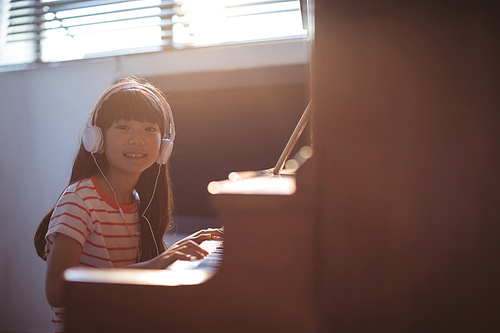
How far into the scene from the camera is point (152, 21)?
178cm

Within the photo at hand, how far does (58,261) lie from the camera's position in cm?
71

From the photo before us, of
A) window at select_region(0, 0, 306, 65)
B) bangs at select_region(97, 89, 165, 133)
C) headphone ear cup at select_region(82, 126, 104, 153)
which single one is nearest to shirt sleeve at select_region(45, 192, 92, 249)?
headphone ear cup at select_region(82, 126, 104, 153)

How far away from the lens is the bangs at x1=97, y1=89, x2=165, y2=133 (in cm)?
96

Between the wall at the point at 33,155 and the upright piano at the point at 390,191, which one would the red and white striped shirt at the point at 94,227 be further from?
the wall at the point at 33,155

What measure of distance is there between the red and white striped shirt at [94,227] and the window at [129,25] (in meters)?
1.18

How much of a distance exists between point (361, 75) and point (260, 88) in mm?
1319

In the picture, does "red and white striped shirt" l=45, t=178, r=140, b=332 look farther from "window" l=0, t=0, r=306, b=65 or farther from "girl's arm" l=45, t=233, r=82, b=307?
"window" l=0, t=0, r=306, b=65

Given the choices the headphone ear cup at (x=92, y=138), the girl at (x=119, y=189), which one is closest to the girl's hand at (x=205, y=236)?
the girl at (x=119, y=189)

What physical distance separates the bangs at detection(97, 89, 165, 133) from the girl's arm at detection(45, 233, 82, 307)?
0.39 metres

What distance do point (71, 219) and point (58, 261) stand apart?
10 cm

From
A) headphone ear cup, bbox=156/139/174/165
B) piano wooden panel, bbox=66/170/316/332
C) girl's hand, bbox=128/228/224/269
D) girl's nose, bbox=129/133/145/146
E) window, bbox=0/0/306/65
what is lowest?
girl's hand, bbox=128/228/224/269

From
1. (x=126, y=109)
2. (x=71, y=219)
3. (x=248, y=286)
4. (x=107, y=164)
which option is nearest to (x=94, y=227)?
(x=71, y=219)

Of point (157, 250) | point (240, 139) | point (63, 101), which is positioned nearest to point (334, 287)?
point (157, 250)

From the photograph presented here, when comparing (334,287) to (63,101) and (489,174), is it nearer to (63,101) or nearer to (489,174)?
(489,174)
